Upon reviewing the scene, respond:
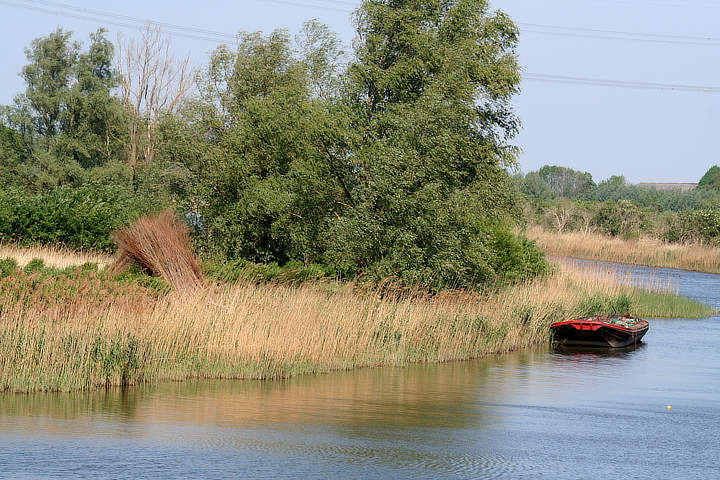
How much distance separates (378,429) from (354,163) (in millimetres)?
13473

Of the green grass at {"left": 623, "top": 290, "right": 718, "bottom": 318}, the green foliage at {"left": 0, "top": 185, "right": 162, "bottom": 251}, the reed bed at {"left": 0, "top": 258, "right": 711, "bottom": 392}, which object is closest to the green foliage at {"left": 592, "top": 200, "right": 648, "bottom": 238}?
the green grass at {"left": 623, "top": 290, "right": 718, "bottom": 318}

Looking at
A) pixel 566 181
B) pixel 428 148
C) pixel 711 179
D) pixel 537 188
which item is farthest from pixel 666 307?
pixel 711 179

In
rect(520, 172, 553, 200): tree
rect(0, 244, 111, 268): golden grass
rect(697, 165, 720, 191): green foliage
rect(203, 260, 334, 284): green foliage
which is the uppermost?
rect(697, 165, 720, 191): green foliage

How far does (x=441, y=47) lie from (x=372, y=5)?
9.04 ft

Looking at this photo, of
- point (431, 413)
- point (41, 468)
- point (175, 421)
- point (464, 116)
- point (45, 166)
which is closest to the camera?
point (41, 468)

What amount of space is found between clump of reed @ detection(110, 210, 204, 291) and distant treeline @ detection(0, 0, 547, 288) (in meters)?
4.58

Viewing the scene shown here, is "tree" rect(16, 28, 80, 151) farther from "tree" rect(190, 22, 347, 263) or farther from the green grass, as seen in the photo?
the green grass

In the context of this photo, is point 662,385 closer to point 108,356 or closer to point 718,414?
point 718,414

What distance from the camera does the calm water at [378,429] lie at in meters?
11.5

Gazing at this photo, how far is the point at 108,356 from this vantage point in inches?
627

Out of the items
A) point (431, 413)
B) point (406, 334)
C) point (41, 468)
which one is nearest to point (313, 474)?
point (41, 468)

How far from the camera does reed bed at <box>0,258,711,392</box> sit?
15375 millimetres

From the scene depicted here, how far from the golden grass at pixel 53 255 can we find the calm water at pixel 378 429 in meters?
13.8

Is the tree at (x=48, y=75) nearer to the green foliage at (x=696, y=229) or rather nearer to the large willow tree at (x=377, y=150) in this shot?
the large willow tree at (x=377, y=150)
